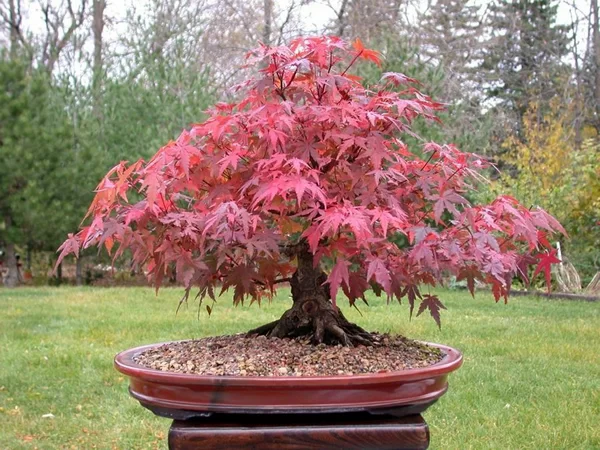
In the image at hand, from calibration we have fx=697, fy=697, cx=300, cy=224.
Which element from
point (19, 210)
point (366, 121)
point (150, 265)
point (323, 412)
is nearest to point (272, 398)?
point (323, 412)

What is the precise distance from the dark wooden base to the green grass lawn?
1735 millimetres

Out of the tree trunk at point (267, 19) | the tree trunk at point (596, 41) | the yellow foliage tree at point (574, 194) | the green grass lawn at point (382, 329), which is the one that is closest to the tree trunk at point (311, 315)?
the green grass lawn at point (382, 329)

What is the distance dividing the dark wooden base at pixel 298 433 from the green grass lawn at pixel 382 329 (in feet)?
5.69

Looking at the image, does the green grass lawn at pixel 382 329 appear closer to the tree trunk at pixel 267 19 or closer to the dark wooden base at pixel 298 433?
the dark wooden base at pixel 298 433

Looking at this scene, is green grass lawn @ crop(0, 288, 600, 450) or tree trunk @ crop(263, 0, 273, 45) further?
tree trunk @ crop(263, 0, 273, 45)

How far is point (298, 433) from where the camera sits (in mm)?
1593

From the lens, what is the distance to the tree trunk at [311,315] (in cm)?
200

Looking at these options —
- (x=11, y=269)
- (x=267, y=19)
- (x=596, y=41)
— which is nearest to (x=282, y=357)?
(x=11, y=269)

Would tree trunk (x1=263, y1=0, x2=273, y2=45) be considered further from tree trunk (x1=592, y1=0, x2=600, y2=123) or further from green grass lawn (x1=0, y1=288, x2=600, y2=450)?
tree trunk (x1=592, y1=0, x2=600, y2=123)

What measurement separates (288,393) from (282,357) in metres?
0.23

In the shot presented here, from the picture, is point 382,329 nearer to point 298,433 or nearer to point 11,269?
point 298,433

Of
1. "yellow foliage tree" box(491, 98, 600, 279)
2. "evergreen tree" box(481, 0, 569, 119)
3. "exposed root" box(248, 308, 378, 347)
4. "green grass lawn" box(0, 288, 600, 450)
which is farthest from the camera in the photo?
"evergreen tree" box(481, 0, 569, 119)

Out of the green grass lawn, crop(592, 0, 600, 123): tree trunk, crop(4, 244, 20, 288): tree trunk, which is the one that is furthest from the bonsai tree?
crop(592, 0, 600, 123): tree trunk

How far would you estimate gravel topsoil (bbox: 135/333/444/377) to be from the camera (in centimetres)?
170
